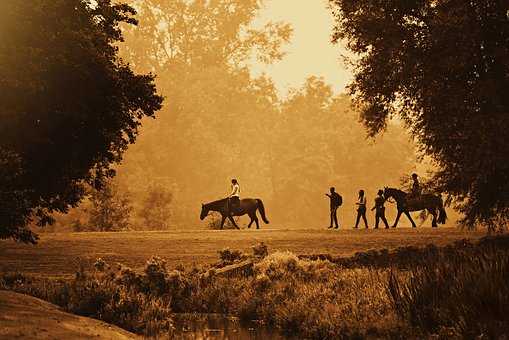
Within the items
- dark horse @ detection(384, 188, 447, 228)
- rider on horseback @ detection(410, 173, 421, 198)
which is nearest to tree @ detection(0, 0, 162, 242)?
rider on horseback @ detection(410, 173, 421, 198)

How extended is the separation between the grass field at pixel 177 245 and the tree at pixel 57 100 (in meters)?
4.13

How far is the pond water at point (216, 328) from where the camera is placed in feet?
47.3

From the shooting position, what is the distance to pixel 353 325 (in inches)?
553

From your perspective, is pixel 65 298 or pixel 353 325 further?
pixel 65 298

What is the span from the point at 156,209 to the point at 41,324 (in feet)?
135

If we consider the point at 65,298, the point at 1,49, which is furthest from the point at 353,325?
the point at 1,49

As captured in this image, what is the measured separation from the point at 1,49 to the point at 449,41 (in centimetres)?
1372

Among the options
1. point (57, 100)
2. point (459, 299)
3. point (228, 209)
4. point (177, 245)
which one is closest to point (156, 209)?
point (228, 209)

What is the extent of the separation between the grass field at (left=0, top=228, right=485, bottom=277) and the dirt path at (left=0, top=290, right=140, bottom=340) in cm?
825

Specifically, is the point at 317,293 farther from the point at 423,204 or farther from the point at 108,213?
the point at 108,213

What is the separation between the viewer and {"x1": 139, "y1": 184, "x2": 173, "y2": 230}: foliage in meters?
51.0

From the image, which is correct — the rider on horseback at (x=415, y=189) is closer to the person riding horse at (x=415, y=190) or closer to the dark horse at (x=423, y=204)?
the person riding horse at (x=415, y=190)

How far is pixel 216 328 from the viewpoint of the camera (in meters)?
15.8

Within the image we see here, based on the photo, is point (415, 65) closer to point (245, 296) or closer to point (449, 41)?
point (449, 41)
